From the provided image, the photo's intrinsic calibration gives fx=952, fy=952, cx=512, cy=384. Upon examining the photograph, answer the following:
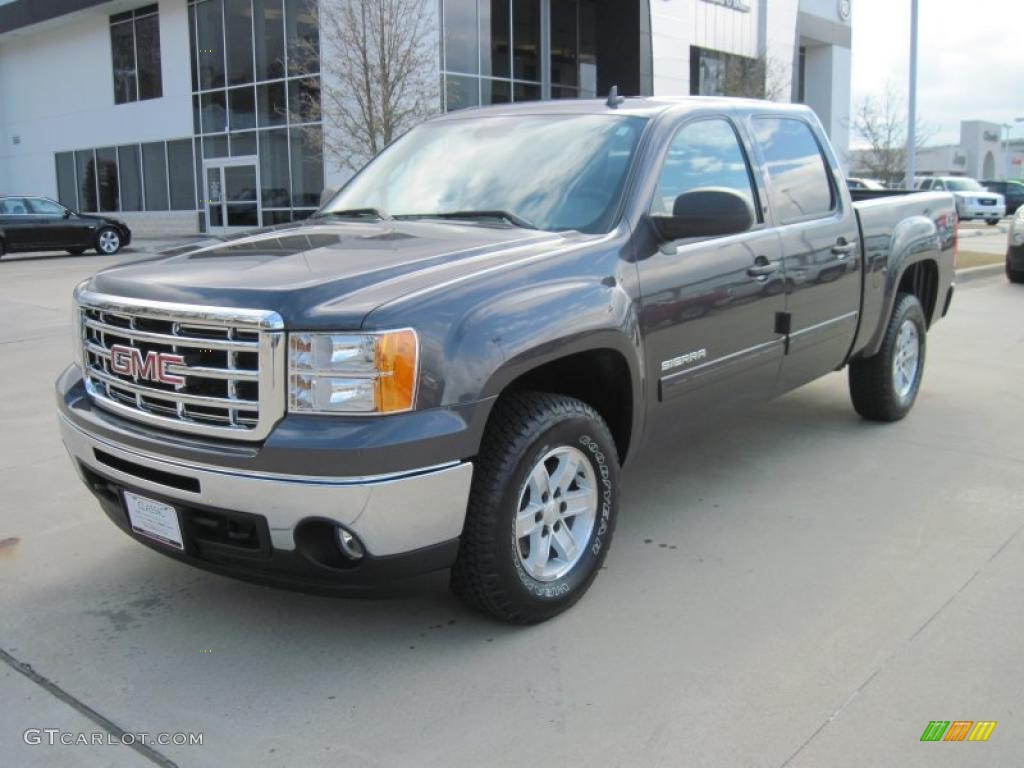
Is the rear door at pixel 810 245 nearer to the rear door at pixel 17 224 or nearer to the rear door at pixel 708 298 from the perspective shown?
the rear door at pixel 708 298

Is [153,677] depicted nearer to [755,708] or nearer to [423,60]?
[755,708]

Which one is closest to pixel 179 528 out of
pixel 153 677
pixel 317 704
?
pixel 153 677

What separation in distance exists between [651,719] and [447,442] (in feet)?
3.43

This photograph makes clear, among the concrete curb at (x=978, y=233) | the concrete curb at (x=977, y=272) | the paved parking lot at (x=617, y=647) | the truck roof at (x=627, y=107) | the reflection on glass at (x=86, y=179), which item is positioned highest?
the reflection on glass at (x=86, y=179)

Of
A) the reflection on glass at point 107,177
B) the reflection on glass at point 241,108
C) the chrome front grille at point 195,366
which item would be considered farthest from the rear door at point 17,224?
the chrome front grille at point 195,366

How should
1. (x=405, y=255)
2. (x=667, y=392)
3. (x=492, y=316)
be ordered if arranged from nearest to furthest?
(x=492, y=316) < (x=405, y=255) < (x=667, y=392)

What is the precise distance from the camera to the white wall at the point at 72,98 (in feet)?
97.7

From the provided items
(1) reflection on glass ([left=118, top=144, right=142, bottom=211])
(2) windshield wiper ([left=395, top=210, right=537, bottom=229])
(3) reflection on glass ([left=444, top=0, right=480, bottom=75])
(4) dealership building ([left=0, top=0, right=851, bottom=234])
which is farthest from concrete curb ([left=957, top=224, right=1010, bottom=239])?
(1) reflection on glass ([left=118, top=144, right=142, bottom=211])

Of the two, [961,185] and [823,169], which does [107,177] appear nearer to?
[961,185]

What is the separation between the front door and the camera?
27594 mm

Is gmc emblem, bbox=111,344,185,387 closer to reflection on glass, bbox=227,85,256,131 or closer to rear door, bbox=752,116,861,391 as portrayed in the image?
rear door, bbox=752,116,861,391

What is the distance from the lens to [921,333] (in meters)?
6.38

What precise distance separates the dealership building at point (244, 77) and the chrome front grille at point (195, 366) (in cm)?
1997

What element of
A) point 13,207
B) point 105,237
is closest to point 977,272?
point 105,237
